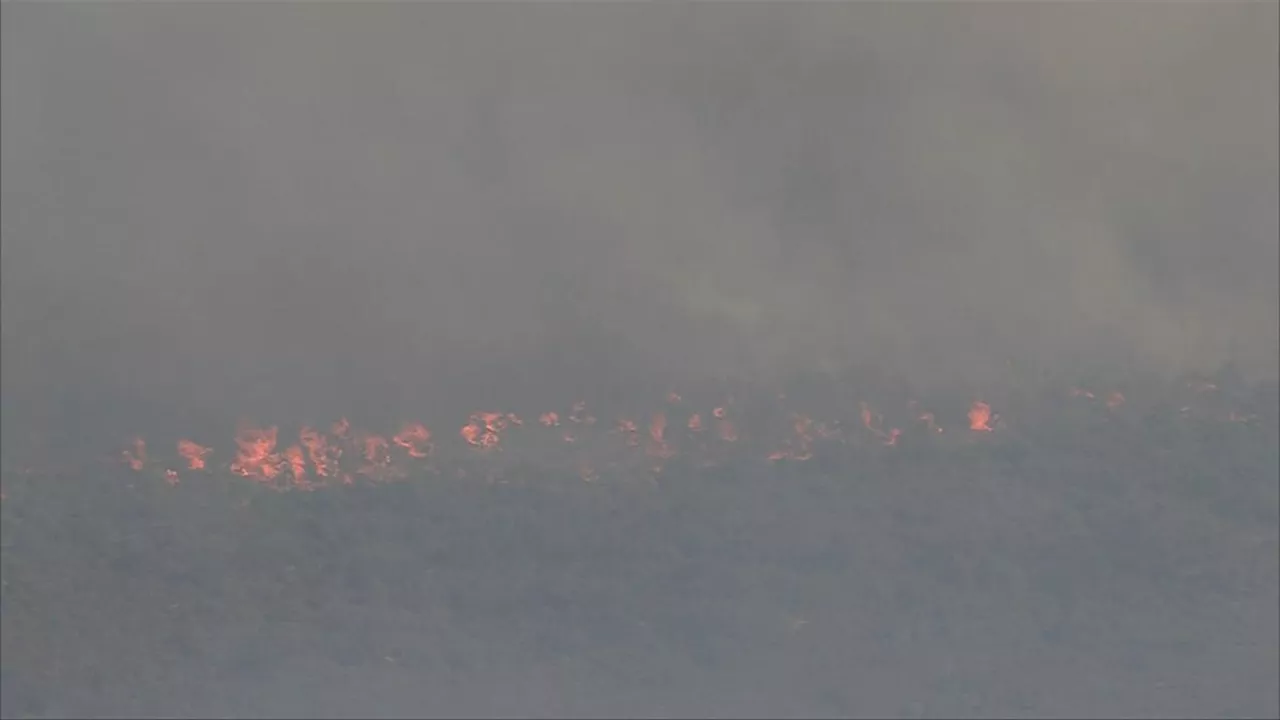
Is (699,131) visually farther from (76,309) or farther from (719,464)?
(76,309)

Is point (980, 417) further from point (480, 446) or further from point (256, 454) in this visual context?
point (256, 454)

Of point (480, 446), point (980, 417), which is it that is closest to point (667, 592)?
point (480, 446)

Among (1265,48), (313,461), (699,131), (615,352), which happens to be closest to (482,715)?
(313,461)

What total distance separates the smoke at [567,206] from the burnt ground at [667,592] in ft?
0.59

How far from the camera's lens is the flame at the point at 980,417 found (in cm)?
137

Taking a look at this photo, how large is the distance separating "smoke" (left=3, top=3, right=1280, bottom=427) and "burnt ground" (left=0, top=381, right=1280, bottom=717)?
0.18 m

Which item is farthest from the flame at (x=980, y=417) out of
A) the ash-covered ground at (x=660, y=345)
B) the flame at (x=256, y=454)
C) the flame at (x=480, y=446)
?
the flame at (x=256, y=454)

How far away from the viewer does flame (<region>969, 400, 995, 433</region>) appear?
1365mm

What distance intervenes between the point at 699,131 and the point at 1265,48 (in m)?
0.92

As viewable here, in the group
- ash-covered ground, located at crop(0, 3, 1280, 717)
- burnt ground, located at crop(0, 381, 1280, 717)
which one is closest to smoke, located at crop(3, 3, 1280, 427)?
ash-covered ground, located at crop(0, 3, 1280, 717)

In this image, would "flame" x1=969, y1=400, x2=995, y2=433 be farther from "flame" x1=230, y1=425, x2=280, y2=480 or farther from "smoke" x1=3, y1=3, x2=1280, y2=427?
"flame" x1=230, y1=425, x2=280, y2=480

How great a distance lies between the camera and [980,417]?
4.49 feet

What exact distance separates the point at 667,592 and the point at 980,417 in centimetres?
60

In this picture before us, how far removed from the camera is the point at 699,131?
4.48ft
